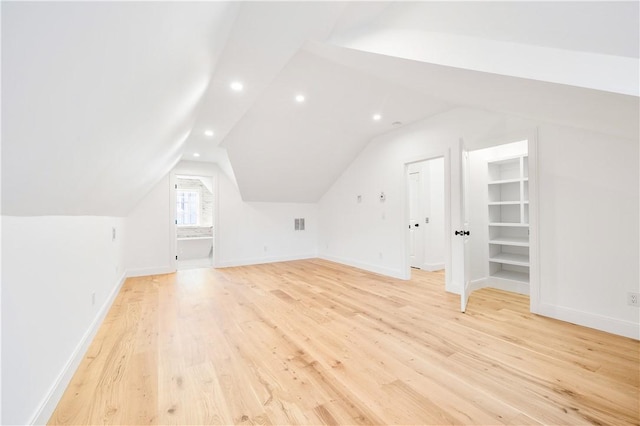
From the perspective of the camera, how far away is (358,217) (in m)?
5.54

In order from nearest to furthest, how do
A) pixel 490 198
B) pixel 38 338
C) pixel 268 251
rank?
pixel 38 338
pixel 490 198
pixel 268 251

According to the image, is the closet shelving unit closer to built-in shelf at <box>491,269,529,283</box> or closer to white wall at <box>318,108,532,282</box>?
built-in shelf at <box>491,269,529,283</box>

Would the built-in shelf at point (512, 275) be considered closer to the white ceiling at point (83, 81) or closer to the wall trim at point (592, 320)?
the wall trim at point (592, 320)

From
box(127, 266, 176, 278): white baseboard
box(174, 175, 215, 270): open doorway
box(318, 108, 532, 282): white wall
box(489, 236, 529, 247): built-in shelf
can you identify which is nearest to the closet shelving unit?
box(489, 236, 529, 247): built-in shelf

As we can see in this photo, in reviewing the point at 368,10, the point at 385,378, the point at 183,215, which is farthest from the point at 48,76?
the point at 183,215

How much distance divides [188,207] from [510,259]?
876 cm

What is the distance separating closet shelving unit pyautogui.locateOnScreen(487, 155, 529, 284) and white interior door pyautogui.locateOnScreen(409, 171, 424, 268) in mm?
1371

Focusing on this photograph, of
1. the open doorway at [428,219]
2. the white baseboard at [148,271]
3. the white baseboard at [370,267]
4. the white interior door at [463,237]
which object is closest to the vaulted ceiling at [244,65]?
the white interior door at [463,237]

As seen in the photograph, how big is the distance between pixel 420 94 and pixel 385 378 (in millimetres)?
3080

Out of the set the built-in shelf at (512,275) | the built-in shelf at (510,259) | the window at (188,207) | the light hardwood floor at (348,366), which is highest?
the window at (188,207)

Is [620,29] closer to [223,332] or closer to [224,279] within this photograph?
[223,332]

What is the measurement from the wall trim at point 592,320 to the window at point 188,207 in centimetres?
888

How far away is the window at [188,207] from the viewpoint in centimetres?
867

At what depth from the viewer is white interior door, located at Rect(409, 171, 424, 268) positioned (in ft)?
18.0
